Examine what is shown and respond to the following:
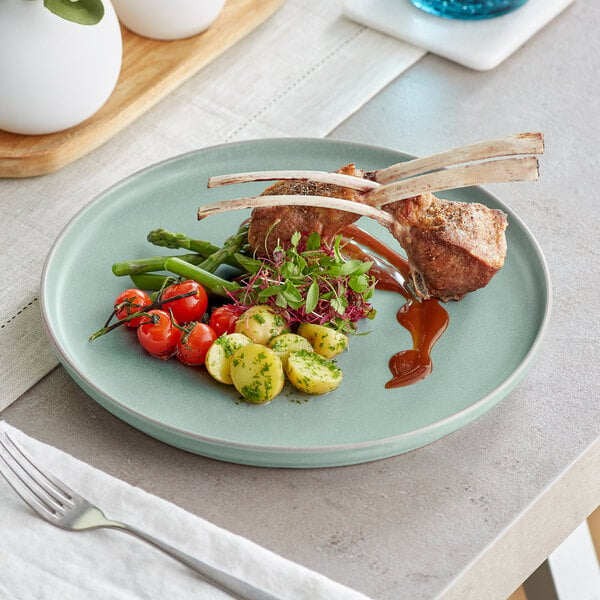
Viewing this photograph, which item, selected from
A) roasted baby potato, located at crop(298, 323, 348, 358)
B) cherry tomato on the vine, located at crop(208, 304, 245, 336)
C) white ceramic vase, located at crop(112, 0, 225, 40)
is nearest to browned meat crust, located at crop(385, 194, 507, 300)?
roasted baby potato, located at crop(298, 323, 348, 358)

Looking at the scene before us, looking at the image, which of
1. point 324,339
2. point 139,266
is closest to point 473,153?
point 324,339

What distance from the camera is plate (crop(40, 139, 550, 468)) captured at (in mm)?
1432

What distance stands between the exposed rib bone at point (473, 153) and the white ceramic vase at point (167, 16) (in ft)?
2.81

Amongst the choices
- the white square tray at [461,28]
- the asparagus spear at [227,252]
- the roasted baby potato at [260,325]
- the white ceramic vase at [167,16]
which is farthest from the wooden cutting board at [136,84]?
the roasted baby potato at [260,325]

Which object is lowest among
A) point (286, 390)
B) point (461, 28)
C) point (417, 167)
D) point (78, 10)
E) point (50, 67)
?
point (461, 28)

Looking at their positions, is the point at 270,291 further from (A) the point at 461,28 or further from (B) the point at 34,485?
(A) the point at 461,28

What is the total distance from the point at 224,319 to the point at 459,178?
1.52ft

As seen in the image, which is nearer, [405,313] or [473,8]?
[405,313]

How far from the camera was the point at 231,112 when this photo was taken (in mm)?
2318

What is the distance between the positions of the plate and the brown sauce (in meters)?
0.01

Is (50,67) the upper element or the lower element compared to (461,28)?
upper

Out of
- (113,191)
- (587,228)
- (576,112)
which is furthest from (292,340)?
(576,112)

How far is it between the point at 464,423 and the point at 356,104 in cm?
109

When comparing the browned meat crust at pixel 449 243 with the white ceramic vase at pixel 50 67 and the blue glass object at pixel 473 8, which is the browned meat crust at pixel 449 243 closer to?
the white ceramic vase at pixel 50 67
